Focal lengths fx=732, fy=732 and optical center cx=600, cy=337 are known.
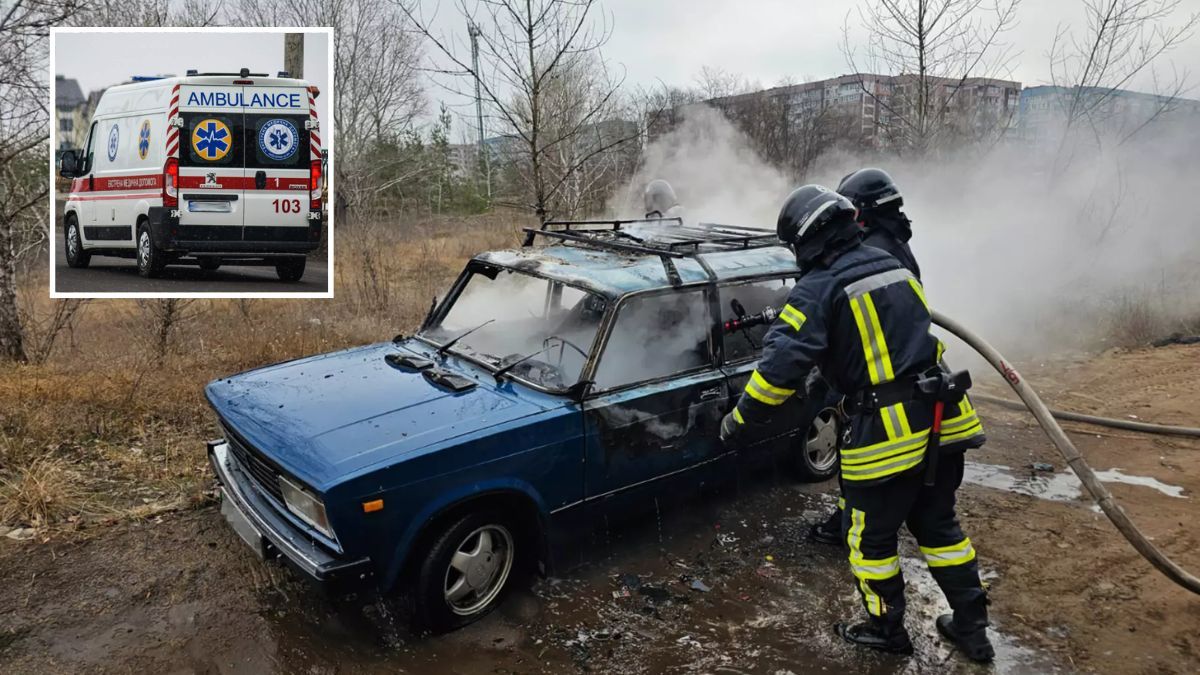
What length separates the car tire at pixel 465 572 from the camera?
3256 millimetres

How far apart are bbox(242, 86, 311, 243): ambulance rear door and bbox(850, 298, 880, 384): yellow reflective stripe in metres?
4.52

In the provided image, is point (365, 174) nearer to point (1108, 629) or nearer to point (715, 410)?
point (715, 410)

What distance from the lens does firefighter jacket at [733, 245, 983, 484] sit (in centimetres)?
318

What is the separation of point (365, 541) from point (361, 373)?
1284 mm

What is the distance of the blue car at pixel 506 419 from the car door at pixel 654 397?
11mm

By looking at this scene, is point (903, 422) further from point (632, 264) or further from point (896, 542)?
point (632, 264)

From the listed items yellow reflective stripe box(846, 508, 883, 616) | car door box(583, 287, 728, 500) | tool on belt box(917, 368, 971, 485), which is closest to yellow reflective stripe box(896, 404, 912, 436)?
tool on belt box(917, 368, 971, 485)

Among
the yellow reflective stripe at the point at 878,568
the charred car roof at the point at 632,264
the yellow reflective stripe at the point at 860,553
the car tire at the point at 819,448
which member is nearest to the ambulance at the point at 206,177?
the charred car roof at the point at 632,264

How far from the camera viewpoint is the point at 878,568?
130 inches

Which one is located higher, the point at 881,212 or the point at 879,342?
the point at 881,212

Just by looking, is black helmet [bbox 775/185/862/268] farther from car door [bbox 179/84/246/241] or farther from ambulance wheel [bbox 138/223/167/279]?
ambulance wheel [bbox 138/223/167/279]

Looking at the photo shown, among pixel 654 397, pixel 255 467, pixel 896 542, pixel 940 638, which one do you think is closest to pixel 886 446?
pixel 896 542

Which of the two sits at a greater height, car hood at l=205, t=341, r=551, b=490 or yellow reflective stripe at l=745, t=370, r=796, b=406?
yellow reflective stripe at l=745, t=370, r=796, b=406

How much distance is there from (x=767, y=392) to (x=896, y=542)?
0.93 m
